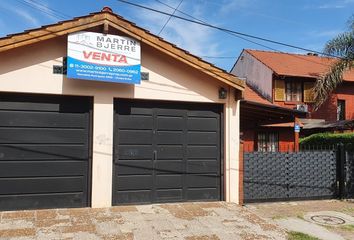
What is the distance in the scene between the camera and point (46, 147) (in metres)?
8.91

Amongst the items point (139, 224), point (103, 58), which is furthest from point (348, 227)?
point (103, 58)

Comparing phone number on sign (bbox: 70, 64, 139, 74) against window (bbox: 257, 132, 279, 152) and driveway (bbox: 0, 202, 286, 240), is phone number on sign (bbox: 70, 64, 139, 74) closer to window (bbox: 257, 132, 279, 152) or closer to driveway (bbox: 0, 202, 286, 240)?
driveway (bbox: 0, 202, 286, 240)

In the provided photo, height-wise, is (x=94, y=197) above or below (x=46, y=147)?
below

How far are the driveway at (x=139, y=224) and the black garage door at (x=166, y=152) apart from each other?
533 millimetres

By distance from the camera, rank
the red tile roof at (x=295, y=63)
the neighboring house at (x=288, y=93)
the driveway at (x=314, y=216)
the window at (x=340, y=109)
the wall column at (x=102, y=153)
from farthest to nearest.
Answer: the window at (x=340, y=109) → the red tile roof at (x=295, y=63) → the neighboring house at (x=288, y=93) → the wall column at (x=102, y=153) → the driveway at (x=314, y=216)

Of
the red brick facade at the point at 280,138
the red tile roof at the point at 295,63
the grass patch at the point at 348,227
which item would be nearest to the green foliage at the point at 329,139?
the red brick facade at the point at 280,138

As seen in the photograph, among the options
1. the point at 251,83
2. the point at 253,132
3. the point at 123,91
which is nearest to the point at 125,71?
the point at 123,91

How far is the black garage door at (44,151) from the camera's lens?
865 cm

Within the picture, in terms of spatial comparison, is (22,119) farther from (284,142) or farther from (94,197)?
(284,142)

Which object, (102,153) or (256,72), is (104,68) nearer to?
(102,153)

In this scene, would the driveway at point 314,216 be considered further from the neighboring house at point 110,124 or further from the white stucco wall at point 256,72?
the white stucco wall at point 256,72

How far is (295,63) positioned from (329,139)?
28.7ft

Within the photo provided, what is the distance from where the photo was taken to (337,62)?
21.1 meters

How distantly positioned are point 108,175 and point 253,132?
1470 cm
